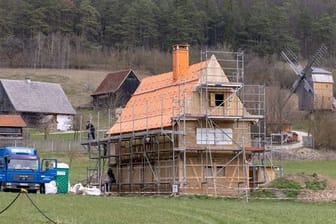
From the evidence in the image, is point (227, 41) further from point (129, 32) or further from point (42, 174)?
point (42, 174)

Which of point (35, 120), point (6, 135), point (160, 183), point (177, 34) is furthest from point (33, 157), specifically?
point (177, 34)

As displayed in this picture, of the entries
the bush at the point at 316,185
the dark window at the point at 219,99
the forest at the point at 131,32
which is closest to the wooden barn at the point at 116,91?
the forest at the point at 131,32

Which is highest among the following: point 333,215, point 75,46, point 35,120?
point 75,46

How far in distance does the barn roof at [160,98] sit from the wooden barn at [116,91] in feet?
168

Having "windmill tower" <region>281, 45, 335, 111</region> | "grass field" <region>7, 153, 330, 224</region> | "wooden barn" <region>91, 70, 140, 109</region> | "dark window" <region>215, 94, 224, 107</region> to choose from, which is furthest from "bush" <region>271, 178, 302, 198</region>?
"wooden barn" <region>91, 70, 140, 109</region>

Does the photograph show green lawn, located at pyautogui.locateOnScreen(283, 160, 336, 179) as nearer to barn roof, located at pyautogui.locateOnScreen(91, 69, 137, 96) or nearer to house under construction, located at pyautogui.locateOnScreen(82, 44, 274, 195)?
house under construction, located at pyautogui.locateOnScreen(82, 44, 274, 195)

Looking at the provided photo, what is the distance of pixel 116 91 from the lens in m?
105

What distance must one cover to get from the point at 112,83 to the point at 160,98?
5926 centimetres

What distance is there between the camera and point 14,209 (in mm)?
24781

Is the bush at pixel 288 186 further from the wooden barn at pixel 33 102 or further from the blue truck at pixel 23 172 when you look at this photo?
the wooden barn at pixel 33 102

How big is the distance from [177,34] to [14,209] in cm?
10536

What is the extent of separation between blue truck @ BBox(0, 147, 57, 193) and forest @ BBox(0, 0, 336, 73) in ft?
271

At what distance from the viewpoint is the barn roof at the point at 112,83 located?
346 ft

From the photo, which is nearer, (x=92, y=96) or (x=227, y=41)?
(x=92, y=96)
